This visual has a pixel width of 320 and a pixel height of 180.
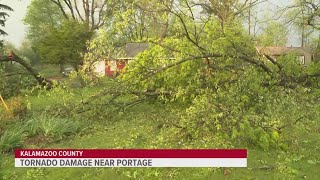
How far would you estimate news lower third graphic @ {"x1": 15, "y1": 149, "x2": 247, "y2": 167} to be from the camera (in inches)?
244

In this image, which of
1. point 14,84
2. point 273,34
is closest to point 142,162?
point 273,34

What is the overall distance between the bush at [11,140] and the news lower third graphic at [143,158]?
294 cm

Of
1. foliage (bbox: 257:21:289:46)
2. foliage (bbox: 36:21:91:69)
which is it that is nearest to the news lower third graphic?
foliage (bbox: 257:21:289:46)

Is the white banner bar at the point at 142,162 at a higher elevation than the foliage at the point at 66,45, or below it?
below

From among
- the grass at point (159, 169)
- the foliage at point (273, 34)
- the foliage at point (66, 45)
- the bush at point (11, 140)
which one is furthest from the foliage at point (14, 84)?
the foliage at point (273, 34)

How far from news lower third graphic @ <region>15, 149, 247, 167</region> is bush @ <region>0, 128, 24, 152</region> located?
9.65 feet

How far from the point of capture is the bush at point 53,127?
10.6 m

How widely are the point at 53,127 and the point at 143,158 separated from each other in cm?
501

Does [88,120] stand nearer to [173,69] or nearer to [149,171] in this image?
[173,69]

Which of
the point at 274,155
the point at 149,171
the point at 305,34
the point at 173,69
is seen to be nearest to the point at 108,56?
the point at 173,69

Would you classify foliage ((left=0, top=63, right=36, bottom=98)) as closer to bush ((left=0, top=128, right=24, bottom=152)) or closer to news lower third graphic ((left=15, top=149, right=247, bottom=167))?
bush ((left=0, top=128, right=24, bottom=152))

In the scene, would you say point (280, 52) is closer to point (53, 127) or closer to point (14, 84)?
point (53, 127)

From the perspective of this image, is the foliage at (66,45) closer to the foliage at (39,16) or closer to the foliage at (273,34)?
the foliage at (273,34)

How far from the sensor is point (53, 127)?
1063 centimetres
